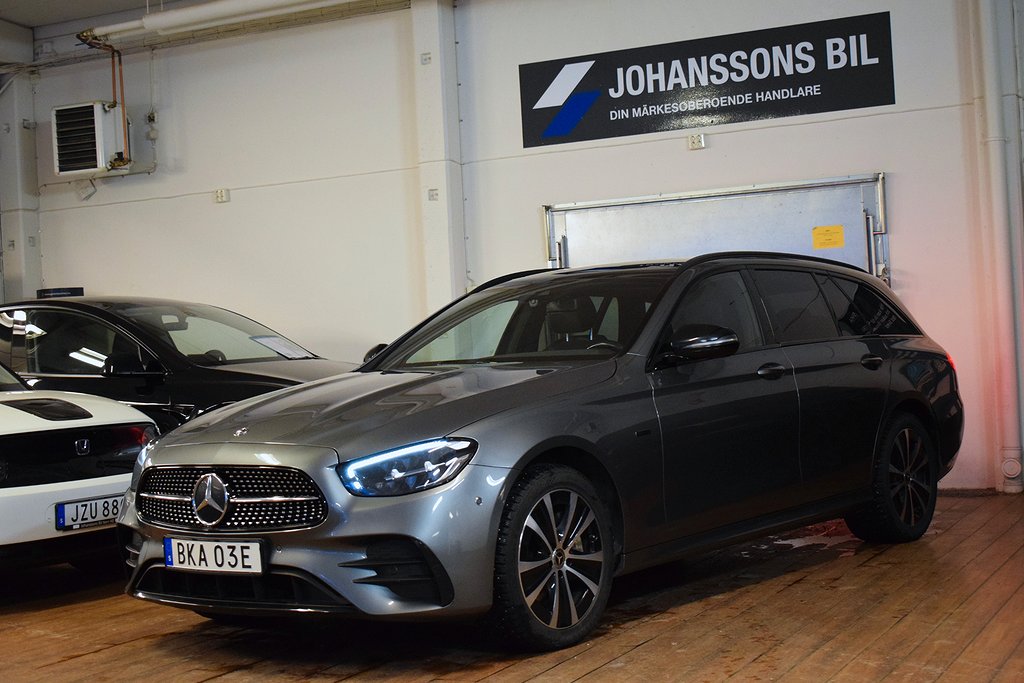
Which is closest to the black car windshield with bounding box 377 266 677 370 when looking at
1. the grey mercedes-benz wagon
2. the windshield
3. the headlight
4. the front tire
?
the grey mercedes-benz wagon

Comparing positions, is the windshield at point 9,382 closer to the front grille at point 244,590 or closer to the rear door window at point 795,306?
the front grille at point 244,590

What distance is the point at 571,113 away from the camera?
30.2 ft

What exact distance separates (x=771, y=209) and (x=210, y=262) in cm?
500

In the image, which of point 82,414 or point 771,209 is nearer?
point 82,414

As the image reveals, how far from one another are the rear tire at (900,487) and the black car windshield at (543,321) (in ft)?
5.26

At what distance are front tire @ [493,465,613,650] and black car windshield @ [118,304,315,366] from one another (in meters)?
3.35

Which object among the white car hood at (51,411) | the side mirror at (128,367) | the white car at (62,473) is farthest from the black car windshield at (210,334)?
the white car at (62,473)

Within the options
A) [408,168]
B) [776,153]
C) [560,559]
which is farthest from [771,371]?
[408,168]

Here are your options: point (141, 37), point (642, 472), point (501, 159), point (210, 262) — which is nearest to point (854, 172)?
point (501, 159)

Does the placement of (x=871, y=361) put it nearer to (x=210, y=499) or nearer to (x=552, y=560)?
(x=552, y=560)

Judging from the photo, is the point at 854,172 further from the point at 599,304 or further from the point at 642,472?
the point at 642,472

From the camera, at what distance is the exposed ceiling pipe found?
31.3 ft

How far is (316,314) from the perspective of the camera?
1005cm

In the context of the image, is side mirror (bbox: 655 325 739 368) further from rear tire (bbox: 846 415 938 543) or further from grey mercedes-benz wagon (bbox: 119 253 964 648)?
rear tire (bbox: 846 415 938 543)
